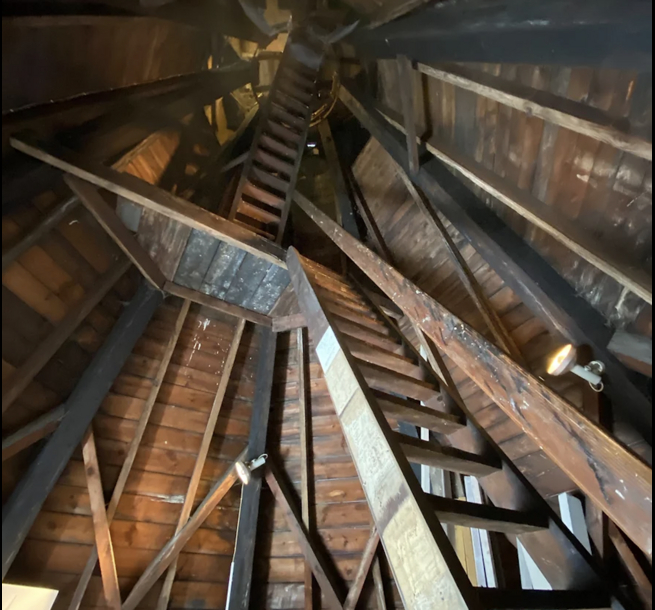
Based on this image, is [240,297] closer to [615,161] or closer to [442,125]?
[442,125]

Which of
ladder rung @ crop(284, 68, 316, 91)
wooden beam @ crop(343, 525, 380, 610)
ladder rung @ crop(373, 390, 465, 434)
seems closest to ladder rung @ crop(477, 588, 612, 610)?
ladder rung @ crop(373, 390, 465, 434)

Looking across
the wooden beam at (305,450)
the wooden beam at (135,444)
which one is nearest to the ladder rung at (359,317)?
the wooden beam at (305,450)

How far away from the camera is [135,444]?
4.02 metres

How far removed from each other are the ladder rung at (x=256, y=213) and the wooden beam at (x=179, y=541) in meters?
2.47

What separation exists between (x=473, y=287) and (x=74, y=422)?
3470mm

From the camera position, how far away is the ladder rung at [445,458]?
90.2 inches

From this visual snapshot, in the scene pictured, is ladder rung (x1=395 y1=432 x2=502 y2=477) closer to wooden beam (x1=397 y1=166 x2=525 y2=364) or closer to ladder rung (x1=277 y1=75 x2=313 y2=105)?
wooden beam (x1=397 y1=166 x2=525 y2=364)

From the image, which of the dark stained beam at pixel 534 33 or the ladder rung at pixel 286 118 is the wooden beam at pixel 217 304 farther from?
the dark stained beam at pixel 534 33

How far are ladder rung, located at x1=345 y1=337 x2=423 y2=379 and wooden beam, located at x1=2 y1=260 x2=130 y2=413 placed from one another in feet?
6.86

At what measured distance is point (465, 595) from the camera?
150 cm

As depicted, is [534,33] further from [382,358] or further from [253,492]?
[253,492]

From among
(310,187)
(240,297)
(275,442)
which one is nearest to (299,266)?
(240,297)

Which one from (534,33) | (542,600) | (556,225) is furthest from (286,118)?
(542,600)

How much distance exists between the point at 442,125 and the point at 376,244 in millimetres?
1624
